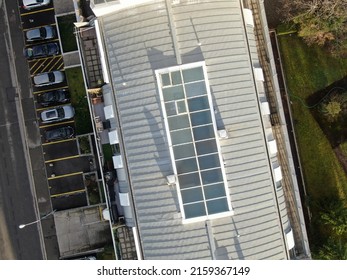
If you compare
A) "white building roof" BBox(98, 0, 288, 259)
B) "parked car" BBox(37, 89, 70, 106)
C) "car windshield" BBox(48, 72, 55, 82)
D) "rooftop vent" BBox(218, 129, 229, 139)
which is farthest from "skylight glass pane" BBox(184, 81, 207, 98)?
"car windshield" BBox(48, 72, 55, 82)

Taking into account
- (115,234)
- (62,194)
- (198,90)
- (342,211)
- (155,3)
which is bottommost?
(342,211)

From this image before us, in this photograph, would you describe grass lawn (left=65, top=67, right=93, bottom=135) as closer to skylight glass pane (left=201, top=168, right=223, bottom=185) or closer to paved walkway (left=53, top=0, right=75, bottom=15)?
paved walkway (left=53, top=0, right=75, bottom=15)

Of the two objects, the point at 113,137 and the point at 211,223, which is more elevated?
the point at 113,137

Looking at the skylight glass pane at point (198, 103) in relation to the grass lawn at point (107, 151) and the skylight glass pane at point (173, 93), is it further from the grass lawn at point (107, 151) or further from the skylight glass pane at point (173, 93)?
the grass lawn at point (107, 151)

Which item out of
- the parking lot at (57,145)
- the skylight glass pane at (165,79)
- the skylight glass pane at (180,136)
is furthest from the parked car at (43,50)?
the skylight glass pane at (180,136)

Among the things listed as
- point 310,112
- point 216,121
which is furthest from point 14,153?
point 310,112

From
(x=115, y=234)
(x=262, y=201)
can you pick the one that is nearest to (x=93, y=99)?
(x=115, y=234)

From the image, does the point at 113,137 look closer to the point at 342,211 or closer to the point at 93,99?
the point at 93,99
